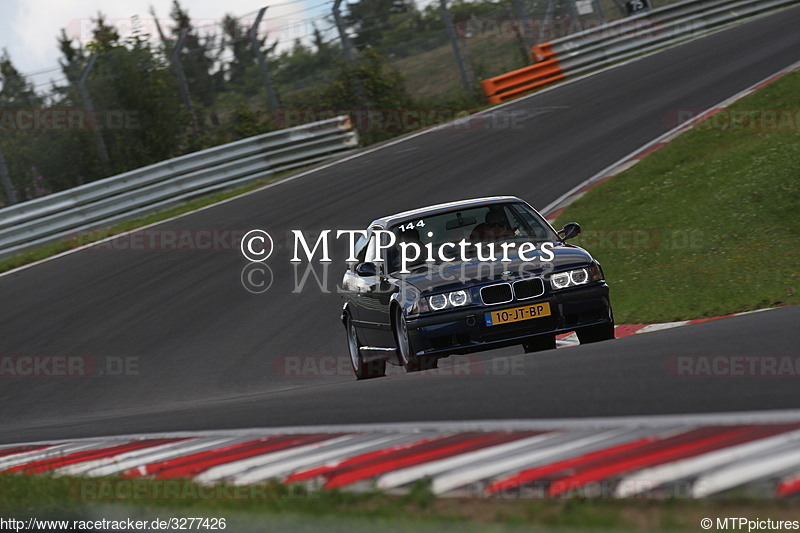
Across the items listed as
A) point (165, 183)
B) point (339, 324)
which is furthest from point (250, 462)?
point (165, 183)

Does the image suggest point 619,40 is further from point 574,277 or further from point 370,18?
point 574,277

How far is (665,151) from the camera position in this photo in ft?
55.2

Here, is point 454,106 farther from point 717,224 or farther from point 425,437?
point 425,437

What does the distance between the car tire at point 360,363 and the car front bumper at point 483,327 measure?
1474 mm

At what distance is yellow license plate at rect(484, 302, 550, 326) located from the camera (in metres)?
8.20

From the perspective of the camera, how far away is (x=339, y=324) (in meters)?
12.2

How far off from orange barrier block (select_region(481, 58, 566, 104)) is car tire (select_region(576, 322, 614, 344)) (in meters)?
17.3

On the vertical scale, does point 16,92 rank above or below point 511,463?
above

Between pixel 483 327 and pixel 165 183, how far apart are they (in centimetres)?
1364

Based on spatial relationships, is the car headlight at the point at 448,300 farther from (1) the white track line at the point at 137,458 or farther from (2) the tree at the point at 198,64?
(2) the tree at the point at 198,64

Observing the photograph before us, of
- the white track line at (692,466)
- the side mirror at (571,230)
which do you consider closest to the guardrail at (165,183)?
the side mirror at (571,230)

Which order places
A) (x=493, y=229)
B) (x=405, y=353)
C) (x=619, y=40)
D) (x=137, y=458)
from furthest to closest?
(x=619, y=40), (x=493, y=229), (x=405, y=353), (x=137, y=458)

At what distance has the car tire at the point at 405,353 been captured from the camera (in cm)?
838

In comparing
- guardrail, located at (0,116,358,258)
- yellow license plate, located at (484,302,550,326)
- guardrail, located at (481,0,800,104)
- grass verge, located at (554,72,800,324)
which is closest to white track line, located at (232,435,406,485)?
yellow license plate, located at (484,302,550,326)
